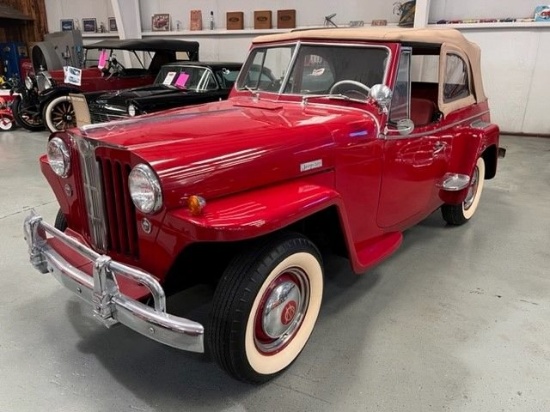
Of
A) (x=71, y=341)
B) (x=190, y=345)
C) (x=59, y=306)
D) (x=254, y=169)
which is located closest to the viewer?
(x=190, y=345)

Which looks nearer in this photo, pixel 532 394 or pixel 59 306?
pixel 532 394

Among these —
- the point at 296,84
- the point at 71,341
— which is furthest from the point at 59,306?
the point at 296,84

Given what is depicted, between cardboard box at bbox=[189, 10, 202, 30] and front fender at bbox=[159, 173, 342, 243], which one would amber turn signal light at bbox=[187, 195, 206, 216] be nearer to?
front fender at bbox=[159, 173, 342, 243]

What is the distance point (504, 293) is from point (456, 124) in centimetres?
123

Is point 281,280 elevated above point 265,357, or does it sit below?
above

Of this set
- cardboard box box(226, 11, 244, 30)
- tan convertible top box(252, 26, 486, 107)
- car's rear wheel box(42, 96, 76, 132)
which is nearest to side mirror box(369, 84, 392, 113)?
tan convertible top box(252, 26, 486, 107)

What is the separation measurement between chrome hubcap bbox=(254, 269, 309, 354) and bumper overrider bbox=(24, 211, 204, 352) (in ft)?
1.27

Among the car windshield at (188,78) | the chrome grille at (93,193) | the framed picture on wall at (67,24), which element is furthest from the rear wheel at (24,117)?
the chrome grille at (93,193)

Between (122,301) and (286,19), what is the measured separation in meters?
8.81

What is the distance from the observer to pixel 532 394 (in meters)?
1.92

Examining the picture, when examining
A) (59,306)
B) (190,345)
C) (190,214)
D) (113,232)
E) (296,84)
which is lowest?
(59,306)

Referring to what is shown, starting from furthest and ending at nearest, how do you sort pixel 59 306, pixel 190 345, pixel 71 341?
pixel 59 306, pixel 71 341, pixel 190 345

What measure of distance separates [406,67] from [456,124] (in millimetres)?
824

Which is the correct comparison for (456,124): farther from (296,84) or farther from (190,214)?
(190,214)
